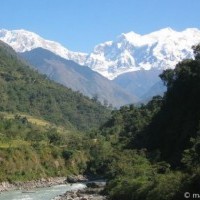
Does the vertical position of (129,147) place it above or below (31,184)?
above

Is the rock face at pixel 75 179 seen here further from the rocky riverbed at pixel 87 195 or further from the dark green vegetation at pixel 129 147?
the rocky riverbed at pixel 87 195

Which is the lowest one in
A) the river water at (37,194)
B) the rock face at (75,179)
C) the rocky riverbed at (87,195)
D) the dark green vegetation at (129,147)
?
the river water at (37,194)

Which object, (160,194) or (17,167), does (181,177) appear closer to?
(160,194)

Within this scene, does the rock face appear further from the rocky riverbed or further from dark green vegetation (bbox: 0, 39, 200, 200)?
the rocky riverbed

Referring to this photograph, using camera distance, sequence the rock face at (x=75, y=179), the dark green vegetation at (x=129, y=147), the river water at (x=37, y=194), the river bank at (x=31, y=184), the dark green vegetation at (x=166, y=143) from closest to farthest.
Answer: the dark green vegetation at (x=166, y=143) → the dark green vegetation at (x=129, y=147) → the river water at (x=37, y=194) → the river bank at (x=31, y=184) → the rock face at (x=75, y=179)

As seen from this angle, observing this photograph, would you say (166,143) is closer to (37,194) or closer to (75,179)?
(75,179)

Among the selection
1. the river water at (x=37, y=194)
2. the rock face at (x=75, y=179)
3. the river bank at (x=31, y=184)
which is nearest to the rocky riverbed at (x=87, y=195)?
the river water at (x=37, y=194)

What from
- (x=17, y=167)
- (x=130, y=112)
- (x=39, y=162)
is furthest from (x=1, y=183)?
(x=130, y=112)

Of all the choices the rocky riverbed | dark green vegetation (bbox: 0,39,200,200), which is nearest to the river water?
the rocky riverbed

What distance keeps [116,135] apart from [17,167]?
45.8 metres

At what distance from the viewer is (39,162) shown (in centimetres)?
10606

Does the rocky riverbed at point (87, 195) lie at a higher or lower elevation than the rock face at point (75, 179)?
higher

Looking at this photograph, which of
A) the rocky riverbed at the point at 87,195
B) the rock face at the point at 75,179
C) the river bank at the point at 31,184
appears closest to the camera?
the rocky riverbed at the point at 87,195

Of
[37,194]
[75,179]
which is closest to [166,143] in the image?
[75,179]
